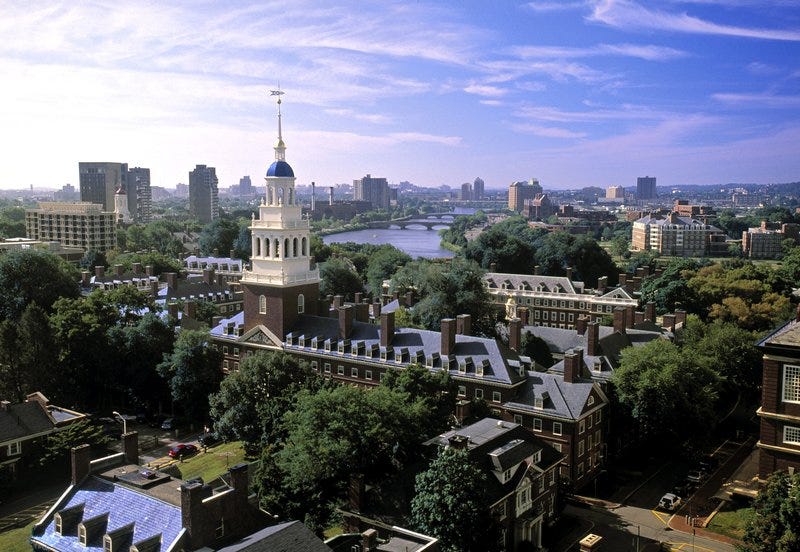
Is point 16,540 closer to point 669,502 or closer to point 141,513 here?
point 141,513

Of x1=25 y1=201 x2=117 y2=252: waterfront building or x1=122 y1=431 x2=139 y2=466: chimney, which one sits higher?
x1=25 y1=201 x2=117 y2=252: waterfront building

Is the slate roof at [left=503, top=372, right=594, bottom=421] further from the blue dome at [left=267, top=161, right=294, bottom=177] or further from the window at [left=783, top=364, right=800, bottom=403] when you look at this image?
the blue dome at [left=267, top=161, right=294, bottom=177]

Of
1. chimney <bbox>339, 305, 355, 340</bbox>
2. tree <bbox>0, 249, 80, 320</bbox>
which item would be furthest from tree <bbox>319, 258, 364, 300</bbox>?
chimney <bbox>339, 305, 355, 340</bbox>

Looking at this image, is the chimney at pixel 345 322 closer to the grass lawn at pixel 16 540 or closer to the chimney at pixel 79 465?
the grass lawn at pixel 16 540

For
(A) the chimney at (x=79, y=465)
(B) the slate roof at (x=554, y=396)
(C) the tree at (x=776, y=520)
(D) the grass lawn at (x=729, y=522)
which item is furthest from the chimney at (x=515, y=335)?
(A) the chimney at (x=79, y=465)

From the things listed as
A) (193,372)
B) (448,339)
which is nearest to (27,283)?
(193,372)
